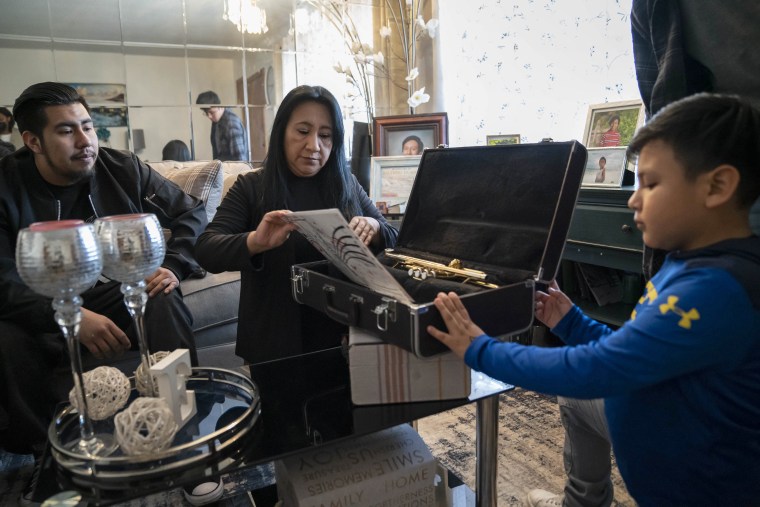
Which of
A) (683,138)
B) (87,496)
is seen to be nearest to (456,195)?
(683,138)

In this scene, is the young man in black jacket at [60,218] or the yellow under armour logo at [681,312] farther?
the young man in black jacket at [60,218]

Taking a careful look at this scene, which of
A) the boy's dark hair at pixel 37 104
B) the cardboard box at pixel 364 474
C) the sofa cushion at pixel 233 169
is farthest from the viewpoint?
the sofa cushion at pixel 233 169

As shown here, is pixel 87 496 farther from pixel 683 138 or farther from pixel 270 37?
pixel 270 37

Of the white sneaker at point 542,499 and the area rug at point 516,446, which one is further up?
the white sneaker at point 542,499

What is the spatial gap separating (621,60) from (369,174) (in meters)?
1.15

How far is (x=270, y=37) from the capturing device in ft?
9.37

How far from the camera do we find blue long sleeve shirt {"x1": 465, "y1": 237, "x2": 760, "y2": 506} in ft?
2.24

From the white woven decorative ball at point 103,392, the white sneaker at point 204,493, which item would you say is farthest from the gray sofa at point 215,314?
the white woven decorative ball at point 103,392

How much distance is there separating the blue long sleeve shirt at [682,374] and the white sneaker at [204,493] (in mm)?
770

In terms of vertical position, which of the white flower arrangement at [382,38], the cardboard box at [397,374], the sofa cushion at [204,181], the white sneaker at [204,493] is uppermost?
the white flower arrangement at [382,38]

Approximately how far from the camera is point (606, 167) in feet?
6.27

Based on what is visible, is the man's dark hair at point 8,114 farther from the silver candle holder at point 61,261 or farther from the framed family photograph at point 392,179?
the silver candle holder at point 61,261

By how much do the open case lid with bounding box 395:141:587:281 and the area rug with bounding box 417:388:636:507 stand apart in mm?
568

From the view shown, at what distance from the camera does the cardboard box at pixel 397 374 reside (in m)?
0.90
